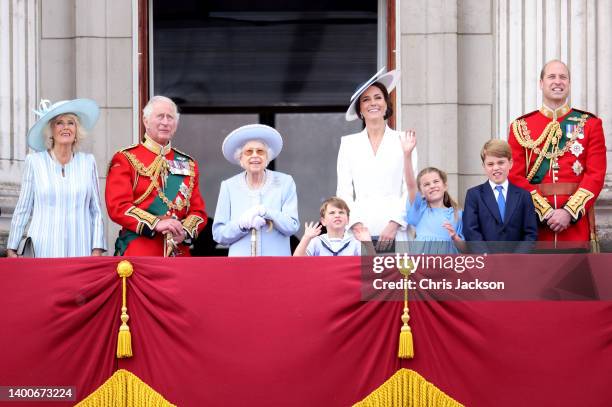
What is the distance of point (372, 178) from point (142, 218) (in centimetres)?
170

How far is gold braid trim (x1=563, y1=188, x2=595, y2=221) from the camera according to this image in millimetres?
10086

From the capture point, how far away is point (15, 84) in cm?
1250

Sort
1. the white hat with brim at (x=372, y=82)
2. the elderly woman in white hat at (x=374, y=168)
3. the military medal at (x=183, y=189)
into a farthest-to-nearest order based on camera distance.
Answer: the white hat with brim at (x=372, y=82)
the military medal at (x=183, y=189)
the elderly woman in white hat at (x=374, y=168)

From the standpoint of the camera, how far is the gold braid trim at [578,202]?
1009 centimetres

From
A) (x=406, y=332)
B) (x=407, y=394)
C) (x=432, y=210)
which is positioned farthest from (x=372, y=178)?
(x=407, y=394)

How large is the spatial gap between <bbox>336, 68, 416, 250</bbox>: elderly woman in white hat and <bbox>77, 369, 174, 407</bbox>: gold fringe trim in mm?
2038

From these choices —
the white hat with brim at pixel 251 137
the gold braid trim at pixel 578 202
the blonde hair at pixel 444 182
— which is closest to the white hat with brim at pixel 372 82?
the white hat with brim at pixel 251 137

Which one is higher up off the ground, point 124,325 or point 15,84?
point 15,84

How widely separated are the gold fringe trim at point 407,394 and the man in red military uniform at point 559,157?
5.60ft

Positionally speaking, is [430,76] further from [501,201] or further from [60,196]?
[60,196]

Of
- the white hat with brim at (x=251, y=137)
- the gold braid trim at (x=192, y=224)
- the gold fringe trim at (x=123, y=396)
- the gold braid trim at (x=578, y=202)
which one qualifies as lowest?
the gold fringe trim at (x=123, y=396)

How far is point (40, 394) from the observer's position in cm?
911

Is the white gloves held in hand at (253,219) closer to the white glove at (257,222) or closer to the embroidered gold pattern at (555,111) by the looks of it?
the white glove at (257,222)

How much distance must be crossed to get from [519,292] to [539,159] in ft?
5.48
